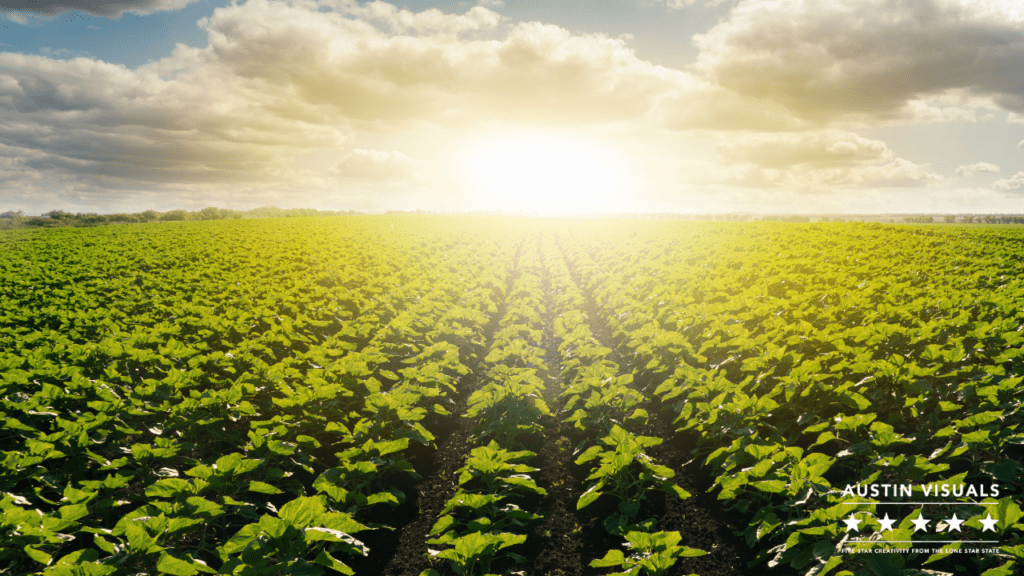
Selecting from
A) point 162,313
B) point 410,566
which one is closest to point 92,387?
point 410,566

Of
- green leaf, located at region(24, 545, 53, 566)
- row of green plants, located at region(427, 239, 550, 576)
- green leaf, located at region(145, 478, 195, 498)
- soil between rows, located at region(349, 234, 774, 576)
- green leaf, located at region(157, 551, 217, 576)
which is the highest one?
green leaf, located at region(145, 478, 195, 498)

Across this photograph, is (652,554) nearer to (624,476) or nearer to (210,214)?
(624,476)

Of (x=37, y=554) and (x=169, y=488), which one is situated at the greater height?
(x=169, y=488)

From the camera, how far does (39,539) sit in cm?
423

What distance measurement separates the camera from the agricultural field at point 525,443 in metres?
4.27

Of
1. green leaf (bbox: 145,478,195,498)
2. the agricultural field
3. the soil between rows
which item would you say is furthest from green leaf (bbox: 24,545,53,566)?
the soil between rows

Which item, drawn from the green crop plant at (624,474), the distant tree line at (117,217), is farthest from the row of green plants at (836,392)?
the distant tree line at (117,217)

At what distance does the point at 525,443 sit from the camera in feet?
27.1

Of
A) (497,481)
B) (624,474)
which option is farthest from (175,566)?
(624,474)

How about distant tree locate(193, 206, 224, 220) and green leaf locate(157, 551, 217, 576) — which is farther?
distant tree locate(193, 206, 224, 220)

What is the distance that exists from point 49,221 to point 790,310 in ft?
289

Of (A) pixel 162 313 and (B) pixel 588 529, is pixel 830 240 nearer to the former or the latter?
(B) pixel 588 529

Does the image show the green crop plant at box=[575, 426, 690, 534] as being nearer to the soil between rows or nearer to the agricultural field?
the agricultural field

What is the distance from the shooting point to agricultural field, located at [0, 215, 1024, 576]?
4.27m
